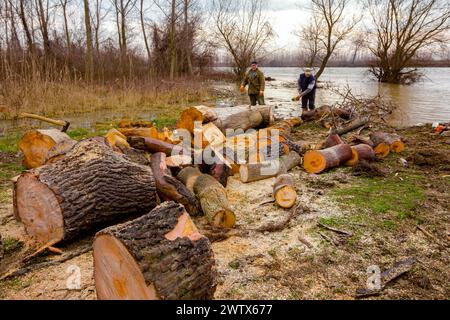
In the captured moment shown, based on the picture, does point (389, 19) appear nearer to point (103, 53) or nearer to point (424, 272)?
point (103, 53)

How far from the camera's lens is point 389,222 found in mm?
3559

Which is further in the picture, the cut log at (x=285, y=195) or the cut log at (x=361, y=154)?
the cut log at (x=361, y=154)

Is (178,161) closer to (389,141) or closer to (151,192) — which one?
(151,192)

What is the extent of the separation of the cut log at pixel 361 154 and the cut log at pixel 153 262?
3984mm

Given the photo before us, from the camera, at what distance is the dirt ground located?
2529 millimetres

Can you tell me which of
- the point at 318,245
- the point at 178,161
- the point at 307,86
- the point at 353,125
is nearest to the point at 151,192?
the point at 178,161

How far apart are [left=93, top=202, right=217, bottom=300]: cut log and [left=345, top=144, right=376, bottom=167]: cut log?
3.98 metres

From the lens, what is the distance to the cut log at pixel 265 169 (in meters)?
4.82

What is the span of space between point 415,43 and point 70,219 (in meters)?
26.8

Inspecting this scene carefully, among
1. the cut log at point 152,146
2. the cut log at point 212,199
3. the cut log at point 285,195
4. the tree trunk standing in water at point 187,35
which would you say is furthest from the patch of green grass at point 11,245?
the tree trunk standing in water at point 187,35

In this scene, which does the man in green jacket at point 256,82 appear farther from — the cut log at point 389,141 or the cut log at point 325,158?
the cut log at point 325,158

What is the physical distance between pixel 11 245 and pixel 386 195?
4.33m

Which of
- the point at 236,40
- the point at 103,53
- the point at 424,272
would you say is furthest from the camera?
the point at 236,40

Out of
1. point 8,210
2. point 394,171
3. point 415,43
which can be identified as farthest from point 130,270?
point 415,43
